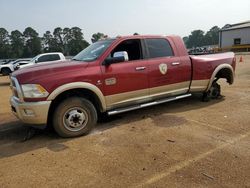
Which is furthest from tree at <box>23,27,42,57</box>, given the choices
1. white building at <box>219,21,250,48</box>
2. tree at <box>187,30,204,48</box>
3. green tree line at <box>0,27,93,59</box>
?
tree at <box>187,30,204,48</box>

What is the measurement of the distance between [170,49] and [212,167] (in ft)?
11.3

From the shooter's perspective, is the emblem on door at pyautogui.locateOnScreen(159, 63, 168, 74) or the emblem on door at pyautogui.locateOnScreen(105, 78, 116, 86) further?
the emblem on door at pyautogui.locateOnScreen(159, 63, 168, 74)

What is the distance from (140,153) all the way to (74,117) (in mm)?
1541

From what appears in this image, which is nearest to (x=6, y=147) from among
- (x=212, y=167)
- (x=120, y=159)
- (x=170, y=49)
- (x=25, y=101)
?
(x=25, y=101)

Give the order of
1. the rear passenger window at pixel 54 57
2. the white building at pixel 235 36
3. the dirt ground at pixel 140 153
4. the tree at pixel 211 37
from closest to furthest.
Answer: the dirt ground at pixel 140 153
the rear passenger window at pixel 54 57
the white building at pixel 235 36
the tree at pixel 211 37

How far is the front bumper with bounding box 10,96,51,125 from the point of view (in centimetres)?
481

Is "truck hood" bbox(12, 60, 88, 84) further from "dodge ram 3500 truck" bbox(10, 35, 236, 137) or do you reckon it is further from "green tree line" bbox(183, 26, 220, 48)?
"green tree line" bbox(183, 26, 220, 48)

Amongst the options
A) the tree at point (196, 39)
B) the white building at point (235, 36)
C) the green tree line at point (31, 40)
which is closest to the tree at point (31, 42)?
the green tree line at point (31, 40)

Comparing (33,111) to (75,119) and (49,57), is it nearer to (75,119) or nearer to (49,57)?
(75,119)

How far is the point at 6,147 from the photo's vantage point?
4945 millimetres

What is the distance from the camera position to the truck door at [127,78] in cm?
552

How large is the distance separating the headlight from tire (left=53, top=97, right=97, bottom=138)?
1.35ft

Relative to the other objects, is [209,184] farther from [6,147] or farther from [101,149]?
[6,147]

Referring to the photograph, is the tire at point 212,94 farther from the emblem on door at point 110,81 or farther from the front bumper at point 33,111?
the front bumper at point 33,111
